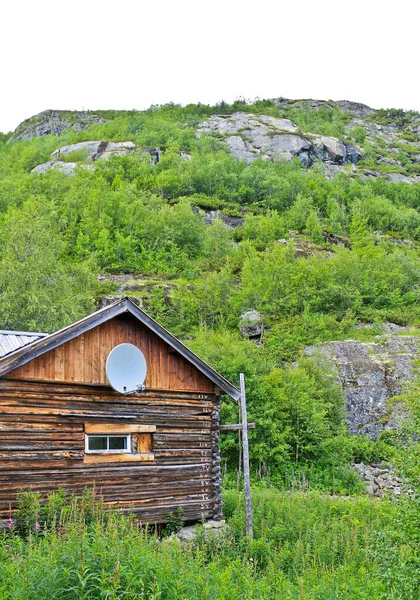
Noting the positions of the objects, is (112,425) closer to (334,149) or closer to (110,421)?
(110,421)

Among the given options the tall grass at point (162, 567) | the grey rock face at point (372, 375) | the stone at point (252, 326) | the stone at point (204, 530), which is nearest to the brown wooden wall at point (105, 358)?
the tall grass at point (162, 567)

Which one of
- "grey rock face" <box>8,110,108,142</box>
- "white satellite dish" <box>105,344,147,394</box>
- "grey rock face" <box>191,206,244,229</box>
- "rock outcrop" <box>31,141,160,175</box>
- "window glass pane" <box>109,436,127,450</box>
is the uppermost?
"grey rock face" <box>8,110,108,142</box>

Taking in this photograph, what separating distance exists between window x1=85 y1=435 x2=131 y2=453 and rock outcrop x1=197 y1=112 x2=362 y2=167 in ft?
291

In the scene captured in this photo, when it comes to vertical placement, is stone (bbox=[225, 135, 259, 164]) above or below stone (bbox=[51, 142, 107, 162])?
above

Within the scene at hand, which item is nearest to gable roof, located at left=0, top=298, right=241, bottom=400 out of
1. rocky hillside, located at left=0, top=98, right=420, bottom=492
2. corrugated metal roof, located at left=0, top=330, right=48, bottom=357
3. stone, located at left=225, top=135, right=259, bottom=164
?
corrugated metal roof, located at left=0, top=330, right=48, bottom=357

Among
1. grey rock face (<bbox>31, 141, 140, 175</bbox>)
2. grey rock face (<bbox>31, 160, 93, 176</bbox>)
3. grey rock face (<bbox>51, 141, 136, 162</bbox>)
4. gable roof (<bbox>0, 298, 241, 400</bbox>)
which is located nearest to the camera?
gable roof (<bbox>0, 298, 241, 400</bbox>)

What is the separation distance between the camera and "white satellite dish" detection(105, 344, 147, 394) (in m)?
14.1

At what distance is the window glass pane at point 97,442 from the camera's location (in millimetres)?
14273

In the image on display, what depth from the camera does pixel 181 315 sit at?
43.1m

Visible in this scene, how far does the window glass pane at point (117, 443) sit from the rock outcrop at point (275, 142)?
3497 inches

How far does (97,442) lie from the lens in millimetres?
14406

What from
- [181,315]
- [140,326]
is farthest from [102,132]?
[140,326]

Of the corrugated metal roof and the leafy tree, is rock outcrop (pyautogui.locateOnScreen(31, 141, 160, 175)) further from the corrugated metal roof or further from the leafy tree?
the corrugated metal roof

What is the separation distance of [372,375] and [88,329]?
71.8 feet
